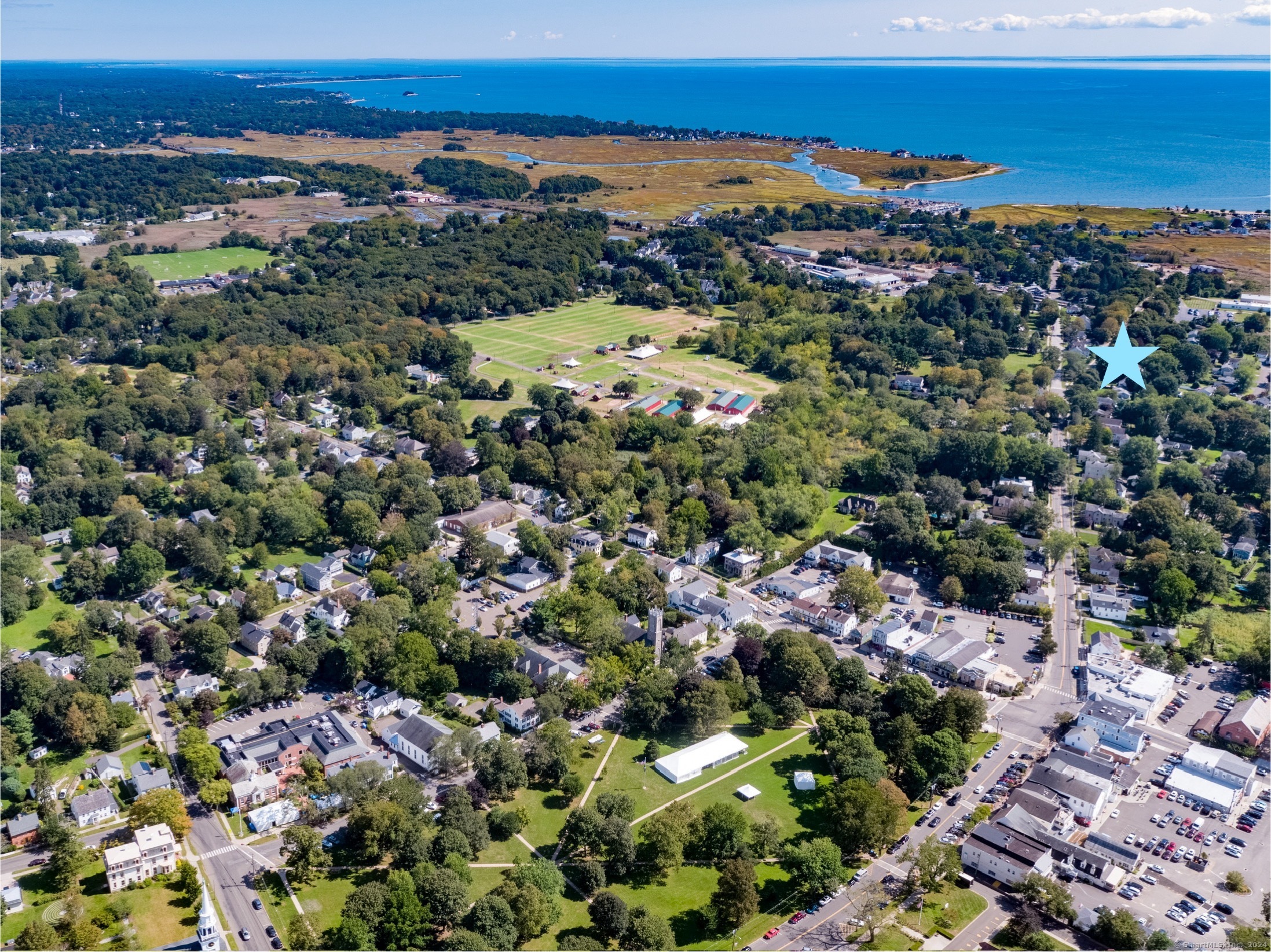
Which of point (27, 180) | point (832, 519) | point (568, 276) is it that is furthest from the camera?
point (27, 180)

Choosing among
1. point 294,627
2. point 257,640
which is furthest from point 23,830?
point 294,627

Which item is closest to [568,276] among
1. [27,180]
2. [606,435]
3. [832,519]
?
[606,435]

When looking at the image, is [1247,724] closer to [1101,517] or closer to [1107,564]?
[1107,564]

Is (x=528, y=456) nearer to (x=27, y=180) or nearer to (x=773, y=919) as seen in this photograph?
(x=773, y=919)

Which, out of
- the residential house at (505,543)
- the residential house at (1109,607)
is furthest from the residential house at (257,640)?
the residential house at (1109,607)

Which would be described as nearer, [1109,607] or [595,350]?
[1109,607]

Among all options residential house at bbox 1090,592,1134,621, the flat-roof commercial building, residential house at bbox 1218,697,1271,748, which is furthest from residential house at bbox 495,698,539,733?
residential house at bbox 1090,592,1134,621
